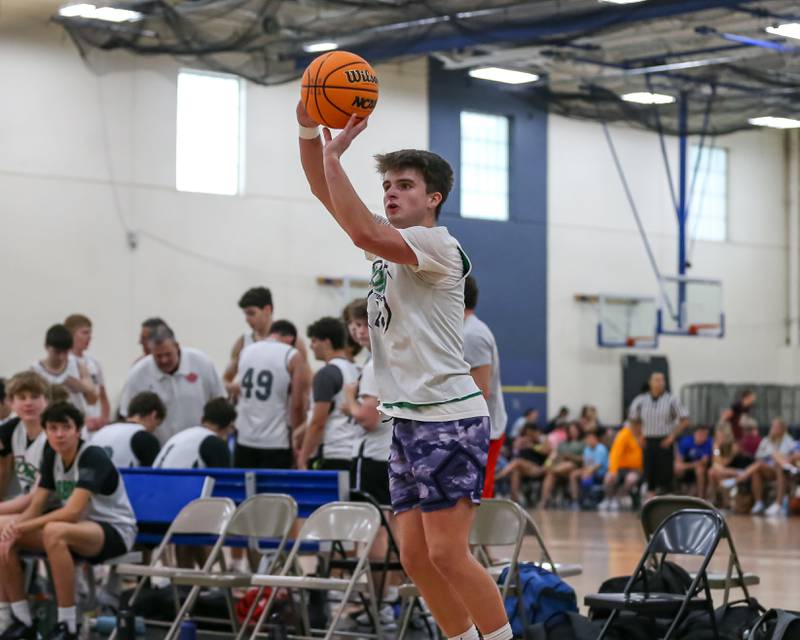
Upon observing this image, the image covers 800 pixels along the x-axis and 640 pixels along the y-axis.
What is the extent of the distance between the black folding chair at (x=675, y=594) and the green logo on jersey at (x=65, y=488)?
9.45ft

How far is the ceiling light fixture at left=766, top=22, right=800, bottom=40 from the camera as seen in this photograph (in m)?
13.5

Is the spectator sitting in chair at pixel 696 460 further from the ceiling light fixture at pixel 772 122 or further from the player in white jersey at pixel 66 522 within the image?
the player in white jersey at pixel 66 522

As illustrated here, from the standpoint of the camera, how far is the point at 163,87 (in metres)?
16.7

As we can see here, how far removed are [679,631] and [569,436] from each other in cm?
1377

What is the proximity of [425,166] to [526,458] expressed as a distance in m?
14.9

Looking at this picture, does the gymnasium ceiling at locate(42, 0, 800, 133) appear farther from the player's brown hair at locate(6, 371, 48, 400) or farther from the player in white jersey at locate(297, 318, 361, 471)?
the player's brown hair at locate(6, 371, 48, 400)

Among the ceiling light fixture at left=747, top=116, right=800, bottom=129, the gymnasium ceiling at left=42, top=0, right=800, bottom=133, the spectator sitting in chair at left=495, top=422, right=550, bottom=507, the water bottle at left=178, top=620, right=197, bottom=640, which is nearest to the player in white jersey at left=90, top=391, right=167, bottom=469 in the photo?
the water bottle at left=178, top=620, right=197, bottom=640

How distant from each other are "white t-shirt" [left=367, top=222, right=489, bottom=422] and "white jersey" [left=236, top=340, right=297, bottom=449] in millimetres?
4477

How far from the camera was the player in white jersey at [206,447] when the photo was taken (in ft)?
26.5

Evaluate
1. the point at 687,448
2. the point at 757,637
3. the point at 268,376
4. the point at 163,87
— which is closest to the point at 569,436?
the point at 687,448

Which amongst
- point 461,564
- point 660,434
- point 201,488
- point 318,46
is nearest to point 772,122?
point 660,434

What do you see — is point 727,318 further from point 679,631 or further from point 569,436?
point 679,631

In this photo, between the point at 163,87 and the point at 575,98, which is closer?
the point at 163,87

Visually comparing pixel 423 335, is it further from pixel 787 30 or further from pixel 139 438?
pixel 787 30
